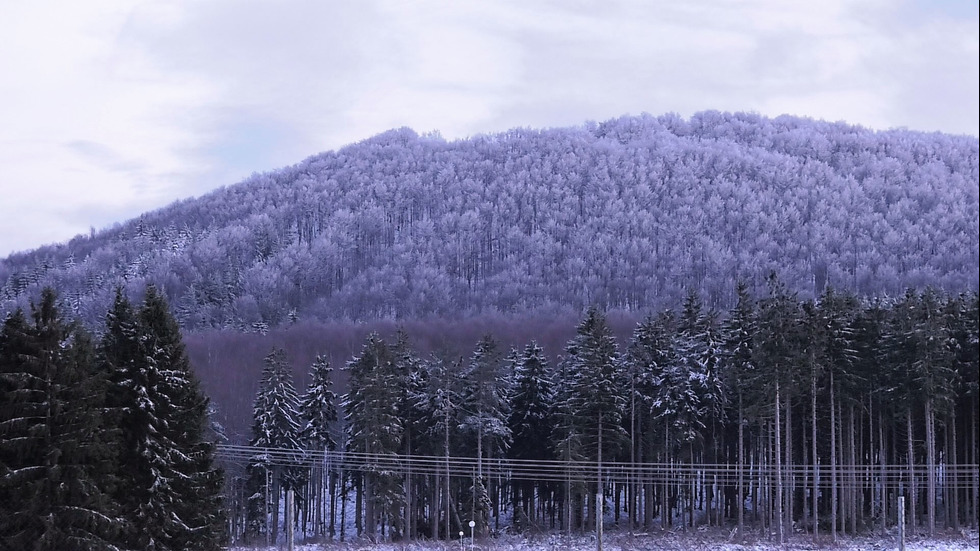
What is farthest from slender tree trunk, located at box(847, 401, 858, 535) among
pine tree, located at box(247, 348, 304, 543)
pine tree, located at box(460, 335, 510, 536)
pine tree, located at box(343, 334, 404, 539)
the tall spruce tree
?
the tall spruce tree

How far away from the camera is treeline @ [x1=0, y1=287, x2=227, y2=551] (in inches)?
1042

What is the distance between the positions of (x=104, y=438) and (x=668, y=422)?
39.7 metres

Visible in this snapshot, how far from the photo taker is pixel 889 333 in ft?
186

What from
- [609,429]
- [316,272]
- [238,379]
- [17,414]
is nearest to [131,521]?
[17,414]

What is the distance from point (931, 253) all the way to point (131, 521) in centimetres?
10919

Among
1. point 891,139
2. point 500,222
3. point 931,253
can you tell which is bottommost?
point 931,253

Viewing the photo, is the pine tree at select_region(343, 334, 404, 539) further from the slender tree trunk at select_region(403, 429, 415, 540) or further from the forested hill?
the forested hill

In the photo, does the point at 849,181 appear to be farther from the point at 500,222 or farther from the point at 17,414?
the point at 17,414

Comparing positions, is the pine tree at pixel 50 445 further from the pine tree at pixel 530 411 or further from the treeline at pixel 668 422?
the pine tree at pixel 530 411

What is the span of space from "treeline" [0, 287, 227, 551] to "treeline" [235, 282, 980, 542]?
89.9 ft

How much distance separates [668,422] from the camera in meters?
61.8

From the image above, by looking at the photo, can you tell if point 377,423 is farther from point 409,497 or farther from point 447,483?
point 447,483

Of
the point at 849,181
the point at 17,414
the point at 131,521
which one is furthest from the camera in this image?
the point at 849,181

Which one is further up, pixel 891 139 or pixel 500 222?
pixel 891 139
